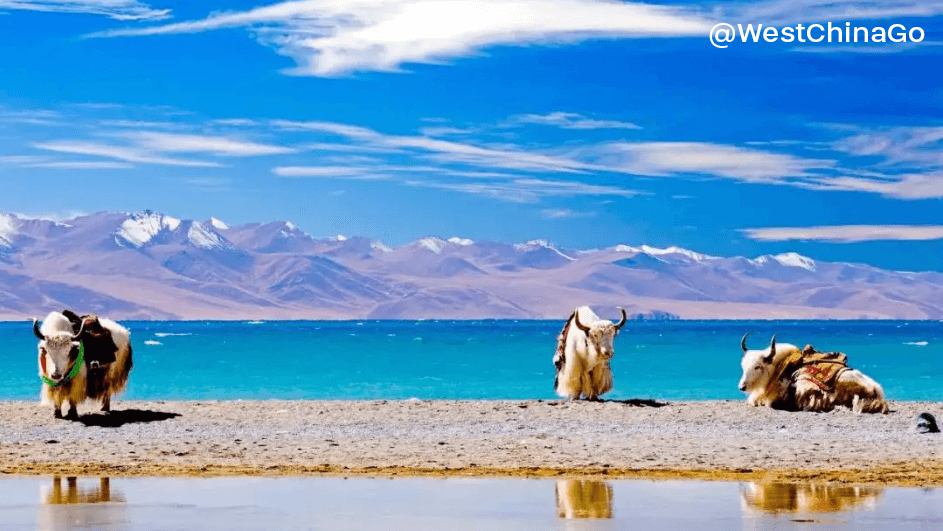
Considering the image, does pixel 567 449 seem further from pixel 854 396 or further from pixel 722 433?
pixel 854 396

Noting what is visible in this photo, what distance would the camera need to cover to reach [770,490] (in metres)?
10.7

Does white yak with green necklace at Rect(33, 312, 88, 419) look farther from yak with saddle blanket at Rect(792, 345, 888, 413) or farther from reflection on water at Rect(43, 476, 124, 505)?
yak with saddle blanket at Rect(792, 345, 888, 413)

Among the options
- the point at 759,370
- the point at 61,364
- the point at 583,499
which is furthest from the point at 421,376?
the point at 583,499

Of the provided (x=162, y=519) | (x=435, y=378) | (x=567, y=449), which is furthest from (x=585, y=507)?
(x=435, y=378)

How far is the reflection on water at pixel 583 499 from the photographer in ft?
31.4

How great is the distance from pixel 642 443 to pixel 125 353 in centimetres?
736

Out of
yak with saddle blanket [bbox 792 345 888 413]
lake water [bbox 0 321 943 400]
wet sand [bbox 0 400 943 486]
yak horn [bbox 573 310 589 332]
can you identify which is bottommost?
wet sand [bbox 0 400 943 486]

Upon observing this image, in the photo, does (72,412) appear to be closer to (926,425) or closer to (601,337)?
(601,337)

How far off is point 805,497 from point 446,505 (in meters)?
2.46

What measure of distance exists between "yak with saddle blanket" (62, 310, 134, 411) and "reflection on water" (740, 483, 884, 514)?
9576 mm

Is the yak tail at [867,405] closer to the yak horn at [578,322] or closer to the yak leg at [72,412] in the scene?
the yak horn at [578,322]

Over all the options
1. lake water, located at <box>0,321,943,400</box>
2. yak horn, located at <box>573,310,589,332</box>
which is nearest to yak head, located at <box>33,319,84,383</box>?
yak horn, located at <box>573,310,589,332</box>

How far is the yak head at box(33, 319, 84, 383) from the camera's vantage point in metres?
17.6

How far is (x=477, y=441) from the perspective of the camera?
14.9m
